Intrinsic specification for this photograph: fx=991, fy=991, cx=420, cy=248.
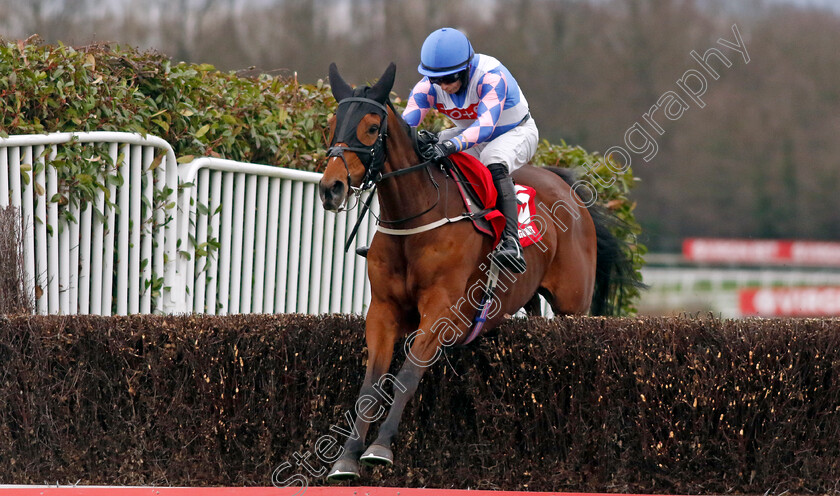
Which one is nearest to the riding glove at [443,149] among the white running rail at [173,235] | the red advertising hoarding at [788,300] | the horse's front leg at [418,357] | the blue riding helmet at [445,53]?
the blue riding helmet at [445,53]

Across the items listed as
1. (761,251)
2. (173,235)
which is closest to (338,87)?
(173,235)

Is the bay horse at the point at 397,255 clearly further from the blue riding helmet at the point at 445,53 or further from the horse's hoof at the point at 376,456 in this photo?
the blue riding helmet at the point at 445,53

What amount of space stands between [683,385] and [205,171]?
11.9 feet

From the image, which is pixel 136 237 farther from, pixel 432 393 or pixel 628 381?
pixel 628 381

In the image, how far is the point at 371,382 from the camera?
4.45m

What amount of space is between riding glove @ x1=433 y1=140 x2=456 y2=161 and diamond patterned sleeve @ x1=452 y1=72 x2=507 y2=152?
4 centimetres

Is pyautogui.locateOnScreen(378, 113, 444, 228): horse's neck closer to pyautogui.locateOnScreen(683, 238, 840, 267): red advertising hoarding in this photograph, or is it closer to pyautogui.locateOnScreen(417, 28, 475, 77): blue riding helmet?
pyautogui.locateOnScreen(417, 28, 475, 77): blue riding helmet

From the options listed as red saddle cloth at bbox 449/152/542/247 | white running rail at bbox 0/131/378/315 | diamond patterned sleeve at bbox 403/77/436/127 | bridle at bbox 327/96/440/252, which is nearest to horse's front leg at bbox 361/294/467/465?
red saddle cloth at bbox 449/152/542/247

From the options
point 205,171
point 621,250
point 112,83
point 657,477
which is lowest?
point 657,477

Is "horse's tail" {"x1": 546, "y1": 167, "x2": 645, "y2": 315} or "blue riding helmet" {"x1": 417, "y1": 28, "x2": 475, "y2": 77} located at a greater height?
"blue riding helmet" {"x1": 417, "y1": 28, "x2": 475, "y2": 77}

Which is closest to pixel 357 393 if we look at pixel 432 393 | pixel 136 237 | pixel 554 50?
pixel 432 393

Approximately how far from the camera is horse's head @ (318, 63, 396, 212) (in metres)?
4.15

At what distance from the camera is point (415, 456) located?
480 cm

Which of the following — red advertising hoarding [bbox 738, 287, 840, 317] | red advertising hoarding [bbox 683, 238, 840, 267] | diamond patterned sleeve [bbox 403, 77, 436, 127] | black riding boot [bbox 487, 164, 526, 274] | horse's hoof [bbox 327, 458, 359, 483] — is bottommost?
horse's hoof [bbox 327, 458, 359, 483]
